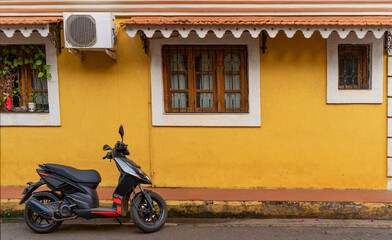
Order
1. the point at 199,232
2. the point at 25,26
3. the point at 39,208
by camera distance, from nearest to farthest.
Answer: the point at 39,208, the point at 199,232, the point at 25,26

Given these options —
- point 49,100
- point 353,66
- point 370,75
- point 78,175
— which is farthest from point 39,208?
point 370,75

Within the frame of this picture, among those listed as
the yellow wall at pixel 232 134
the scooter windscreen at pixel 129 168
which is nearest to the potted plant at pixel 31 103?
the yellow wall at pixel 232 134

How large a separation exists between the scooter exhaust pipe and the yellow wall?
1.74 metres

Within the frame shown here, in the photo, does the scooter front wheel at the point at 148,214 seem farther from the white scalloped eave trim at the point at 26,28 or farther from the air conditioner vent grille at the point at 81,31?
the white scalloped eave trim at the point at 26,28

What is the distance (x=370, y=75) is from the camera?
606 cm

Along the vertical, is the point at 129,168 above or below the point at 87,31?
below

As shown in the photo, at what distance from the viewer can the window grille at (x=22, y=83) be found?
629 cm

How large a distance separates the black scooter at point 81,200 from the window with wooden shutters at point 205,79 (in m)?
1.85

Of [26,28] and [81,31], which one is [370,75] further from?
[26,28]

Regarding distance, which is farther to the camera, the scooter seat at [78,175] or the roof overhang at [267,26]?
the roof overhang at [267,26]

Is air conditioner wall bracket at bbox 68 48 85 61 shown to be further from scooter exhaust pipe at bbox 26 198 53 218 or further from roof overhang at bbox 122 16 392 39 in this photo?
scooter exhaust pipe at bbox 26 198 53 218

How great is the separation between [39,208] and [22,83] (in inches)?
108

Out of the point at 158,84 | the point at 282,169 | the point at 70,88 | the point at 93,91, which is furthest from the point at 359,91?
the point at 70,88

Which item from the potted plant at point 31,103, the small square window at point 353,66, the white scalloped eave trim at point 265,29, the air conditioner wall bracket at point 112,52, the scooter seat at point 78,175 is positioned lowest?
the scooter seat at point 78,175
